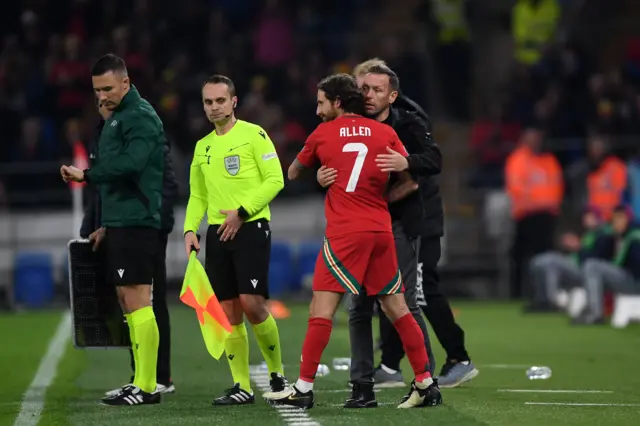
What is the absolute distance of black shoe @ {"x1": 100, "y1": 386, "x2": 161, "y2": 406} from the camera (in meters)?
8.63

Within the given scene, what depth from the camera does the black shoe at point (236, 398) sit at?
8.63 m

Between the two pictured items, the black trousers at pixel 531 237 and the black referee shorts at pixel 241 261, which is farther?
the black trousers at pixel 531 237

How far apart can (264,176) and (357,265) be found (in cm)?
95

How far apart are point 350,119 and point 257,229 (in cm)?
98

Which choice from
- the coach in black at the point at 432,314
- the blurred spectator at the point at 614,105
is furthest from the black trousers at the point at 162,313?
the blurred spectator at the point at 614,105

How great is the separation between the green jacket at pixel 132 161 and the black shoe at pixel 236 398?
1.14 meters

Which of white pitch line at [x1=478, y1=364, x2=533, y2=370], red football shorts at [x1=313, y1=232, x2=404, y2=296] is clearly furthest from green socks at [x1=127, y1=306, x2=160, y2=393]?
white pitch line at [x1=478, y1=364, x2=533, y2=370]

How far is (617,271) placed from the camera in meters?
16.0

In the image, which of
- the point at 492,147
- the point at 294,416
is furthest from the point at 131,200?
the point at 492,147

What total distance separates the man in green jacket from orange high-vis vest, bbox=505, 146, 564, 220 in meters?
11.3

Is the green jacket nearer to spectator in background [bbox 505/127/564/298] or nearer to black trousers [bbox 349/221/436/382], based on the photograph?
black trousers [bbox 349/221/436/382]

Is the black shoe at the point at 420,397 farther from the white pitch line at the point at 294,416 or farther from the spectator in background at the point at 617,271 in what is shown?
the spectator in background at the point at 617,271

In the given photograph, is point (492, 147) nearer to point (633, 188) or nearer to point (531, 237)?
point (531, 237)

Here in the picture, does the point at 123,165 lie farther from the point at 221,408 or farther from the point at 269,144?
the point at 221,408
